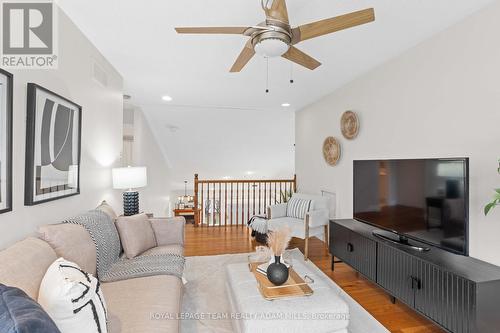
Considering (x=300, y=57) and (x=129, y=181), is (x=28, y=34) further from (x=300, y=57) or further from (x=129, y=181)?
(x=300, y=57)

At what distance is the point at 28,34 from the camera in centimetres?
176

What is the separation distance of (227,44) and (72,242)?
2055 mm

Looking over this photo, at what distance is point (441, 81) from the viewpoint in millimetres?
2309

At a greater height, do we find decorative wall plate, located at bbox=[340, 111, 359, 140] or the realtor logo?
the realtor logo

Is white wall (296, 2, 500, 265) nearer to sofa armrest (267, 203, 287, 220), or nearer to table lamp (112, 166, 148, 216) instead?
sofa armrest (267, 203, 287, 220)

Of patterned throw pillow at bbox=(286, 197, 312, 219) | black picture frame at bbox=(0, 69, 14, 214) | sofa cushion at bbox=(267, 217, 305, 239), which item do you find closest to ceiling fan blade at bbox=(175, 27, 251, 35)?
black picture frame at bbox=(0, 69, 14, 214)

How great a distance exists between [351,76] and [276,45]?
2129 millimetres

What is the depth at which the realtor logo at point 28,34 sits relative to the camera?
1.55 meters

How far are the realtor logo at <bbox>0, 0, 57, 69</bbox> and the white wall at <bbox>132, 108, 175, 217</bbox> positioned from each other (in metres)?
3.06

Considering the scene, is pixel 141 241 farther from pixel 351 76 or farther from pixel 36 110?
pixel 351 76

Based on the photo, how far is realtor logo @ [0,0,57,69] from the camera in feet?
5.08

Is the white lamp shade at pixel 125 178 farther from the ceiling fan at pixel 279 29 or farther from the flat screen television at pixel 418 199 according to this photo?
the flat screen television at pixel 418 199

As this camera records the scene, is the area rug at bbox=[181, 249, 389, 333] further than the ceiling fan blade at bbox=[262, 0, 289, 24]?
Yes

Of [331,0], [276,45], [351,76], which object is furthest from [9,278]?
[351,76]
